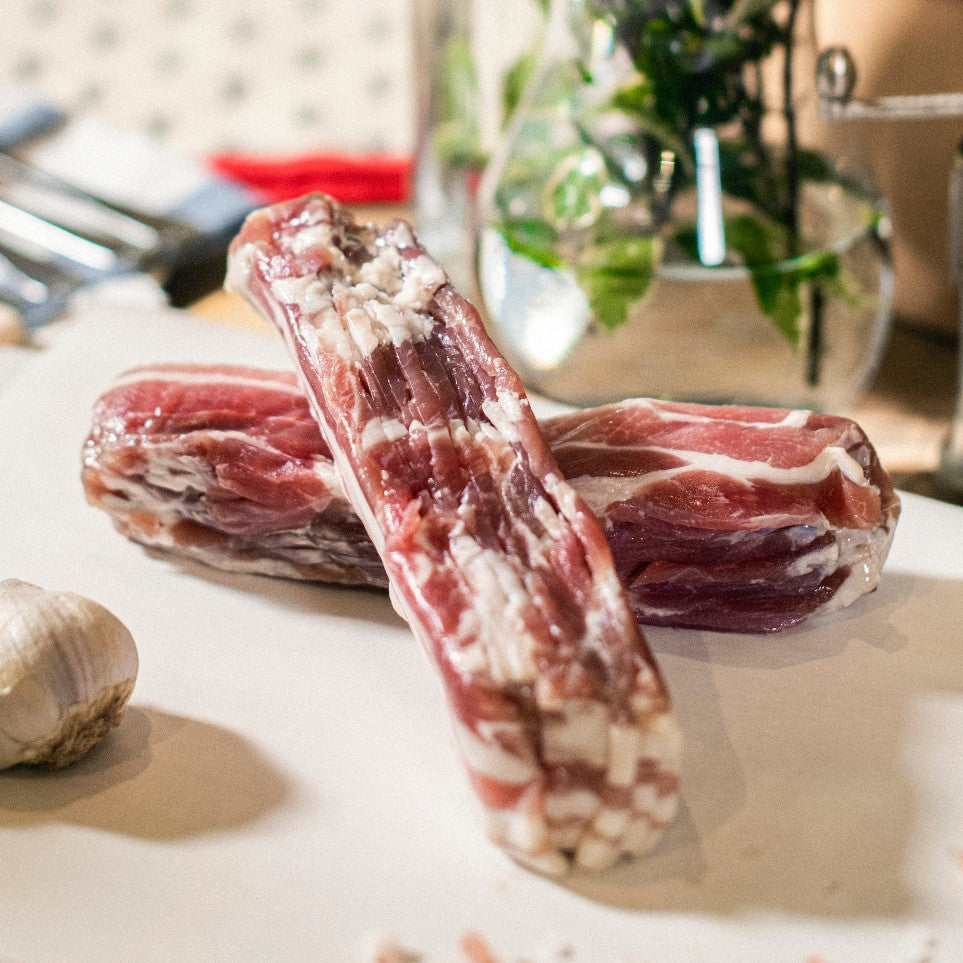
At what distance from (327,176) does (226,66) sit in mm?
787

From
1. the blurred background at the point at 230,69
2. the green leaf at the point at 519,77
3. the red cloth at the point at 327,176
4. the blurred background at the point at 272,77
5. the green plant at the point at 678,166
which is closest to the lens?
the green plant at the point at 678,166

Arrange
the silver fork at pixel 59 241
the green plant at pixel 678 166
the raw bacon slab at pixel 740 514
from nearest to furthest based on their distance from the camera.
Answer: the raw bacon slab at pixel 740 514
the green plant at pixel 678 166
the silver fork at pixel 59 241

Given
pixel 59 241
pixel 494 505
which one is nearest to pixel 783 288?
pixel 494 505

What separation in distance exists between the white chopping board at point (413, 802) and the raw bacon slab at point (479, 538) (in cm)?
9

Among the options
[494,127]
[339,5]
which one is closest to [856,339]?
[494,127]

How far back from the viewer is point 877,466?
4.67 feet

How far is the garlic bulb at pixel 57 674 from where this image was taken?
117 cm

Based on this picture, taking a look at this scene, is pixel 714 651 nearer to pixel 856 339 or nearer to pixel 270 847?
pixel 270 847

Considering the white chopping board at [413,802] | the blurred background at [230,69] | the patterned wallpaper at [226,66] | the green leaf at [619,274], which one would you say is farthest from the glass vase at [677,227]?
the patterned wallpaper at [226,66]

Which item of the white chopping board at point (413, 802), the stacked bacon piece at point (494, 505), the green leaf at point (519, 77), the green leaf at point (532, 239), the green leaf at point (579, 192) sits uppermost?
the green leaf at point (519, 77)

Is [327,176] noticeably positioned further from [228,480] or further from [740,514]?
[740,514]

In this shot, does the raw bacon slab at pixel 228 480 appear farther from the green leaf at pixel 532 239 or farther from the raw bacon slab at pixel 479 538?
the green leaf at pixel 532 239

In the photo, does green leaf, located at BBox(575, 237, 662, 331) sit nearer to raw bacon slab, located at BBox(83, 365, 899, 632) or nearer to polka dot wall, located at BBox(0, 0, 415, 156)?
raw bacon slab, located at BBox(83, 365, 899, 632)

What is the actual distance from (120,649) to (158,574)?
12.7 inches
